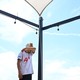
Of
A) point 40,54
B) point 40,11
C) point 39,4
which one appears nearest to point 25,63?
point 40,54

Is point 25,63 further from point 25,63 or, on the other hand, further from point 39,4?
point 39,4

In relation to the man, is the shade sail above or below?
above

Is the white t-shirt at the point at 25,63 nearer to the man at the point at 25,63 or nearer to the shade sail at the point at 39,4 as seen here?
the man at the point at 25,63

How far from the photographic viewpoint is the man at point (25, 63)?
6.79 metres

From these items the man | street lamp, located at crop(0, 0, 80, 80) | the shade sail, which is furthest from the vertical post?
the shade sail

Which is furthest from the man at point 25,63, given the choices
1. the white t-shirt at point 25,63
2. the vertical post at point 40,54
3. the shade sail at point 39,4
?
the shade sail at point 39,4

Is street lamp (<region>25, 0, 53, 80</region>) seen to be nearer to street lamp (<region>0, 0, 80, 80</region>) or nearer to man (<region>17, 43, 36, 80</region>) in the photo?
street lamp (<region>0, 0, 80, 80</region>)

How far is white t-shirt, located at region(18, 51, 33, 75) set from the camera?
6.86m

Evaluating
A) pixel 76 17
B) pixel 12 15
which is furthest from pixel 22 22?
pixel 76 17

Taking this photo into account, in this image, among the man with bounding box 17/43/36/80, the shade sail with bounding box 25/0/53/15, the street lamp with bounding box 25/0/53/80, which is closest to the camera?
the man with bounding box 17/43/36/80

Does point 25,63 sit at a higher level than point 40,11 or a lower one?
lower

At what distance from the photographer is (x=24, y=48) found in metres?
7.07

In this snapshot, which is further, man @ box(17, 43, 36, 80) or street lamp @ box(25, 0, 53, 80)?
street lamp @ box(25, 0, 53, 80)

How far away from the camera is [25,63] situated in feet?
22.8
